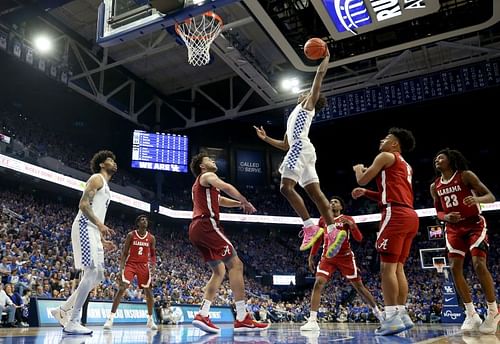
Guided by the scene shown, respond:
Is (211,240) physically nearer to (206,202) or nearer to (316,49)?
(206,202)

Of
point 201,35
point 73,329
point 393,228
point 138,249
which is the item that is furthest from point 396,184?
point 201,35

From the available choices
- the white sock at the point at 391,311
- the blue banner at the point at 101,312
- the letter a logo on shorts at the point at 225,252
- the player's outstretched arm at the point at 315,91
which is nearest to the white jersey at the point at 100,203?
the letter a logo on shorts at the point at 225,252

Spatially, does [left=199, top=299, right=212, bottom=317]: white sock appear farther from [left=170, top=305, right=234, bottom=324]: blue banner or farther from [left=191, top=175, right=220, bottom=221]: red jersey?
[left=170, top=305, right=234, bottom=324]: blue banner

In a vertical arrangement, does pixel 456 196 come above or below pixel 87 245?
above

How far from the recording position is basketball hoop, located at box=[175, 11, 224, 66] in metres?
Result: 10.9

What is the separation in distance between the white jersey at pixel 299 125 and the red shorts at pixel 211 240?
4.19 ft

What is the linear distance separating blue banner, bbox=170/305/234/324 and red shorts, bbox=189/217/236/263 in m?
7.94

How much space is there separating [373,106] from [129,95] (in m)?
13.4

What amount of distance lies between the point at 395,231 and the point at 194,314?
1059cm

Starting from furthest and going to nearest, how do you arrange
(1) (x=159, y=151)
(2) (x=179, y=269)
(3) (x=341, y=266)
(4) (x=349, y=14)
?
(1) (x=159, y=151), (2) (x=179, y=269), (4) (x=349, y=14), (3) (x=341, y=266)

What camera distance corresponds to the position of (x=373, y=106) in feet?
55.2

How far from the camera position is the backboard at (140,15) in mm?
8258

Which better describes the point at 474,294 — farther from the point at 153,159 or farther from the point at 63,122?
the point at 63,122

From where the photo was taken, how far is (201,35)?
36.8ft
